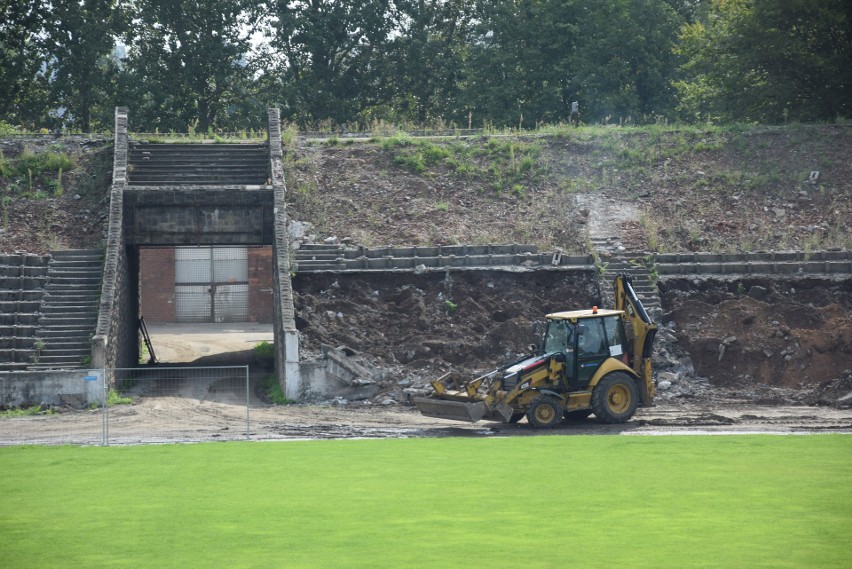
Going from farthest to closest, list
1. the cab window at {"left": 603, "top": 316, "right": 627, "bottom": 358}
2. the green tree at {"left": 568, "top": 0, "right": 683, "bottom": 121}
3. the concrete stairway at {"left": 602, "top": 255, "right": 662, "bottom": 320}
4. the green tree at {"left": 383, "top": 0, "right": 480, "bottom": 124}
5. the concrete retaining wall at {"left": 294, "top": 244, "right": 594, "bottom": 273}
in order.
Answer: the green tree at {"left": 383, "top": 0, "right": 480, "bottom": 124} < the green tree at {"left": 568, "top": 0, "right": 683, "bottom": 121} < the concrete retaining wall at {"left": 294, "top": 244, "right": 594, "bottom": 273} < the concrete stairway at {"left": 602, "top": 255, "right": 662, "bottom": 320} < the cab window at {"left": 603, "top": 316, "right": 627, "bottom": 358}

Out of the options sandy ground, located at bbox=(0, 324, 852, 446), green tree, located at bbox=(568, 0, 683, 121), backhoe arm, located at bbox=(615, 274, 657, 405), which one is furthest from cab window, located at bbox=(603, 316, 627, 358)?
green tree, located at bbox=(568, 0, 683, 121)

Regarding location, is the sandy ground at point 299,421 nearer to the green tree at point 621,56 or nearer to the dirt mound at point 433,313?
the dirt mound at point 433,313

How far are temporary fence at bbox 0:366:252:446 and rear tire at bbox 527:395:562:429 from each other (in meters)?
6.04

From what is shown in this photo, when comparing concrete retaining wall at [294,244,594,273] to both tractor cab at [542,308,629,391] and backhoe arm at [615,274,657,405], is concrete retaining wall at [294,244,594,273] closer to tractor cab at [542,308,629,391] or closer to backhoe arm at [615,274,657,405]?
backhoe arm at [615,274,657,405]

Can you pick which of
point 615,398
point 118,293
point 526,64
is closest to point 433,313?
point 615,398

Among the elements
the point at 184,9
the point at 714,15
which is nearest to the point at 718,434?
the point at 714,15

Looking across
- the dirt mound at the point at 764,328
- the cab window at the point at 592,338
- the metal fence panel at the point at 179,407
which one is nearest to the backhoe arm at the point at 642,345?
the cab window at the point at 592,338

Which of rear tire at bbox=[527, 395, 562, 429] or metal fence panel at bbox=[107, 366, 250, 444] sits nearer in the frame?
rear tire at bbox=[527, 395, 562, 429]

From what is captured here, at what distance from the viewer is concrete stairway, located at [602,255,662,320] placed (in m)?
30.9

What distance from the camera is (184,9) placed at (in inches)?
2201

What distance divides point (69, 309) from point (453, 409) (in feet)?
44.4

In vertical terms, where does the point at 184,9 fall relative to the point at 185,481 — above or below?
→ above

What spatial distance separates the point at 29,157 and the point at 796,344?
2639 centimetres

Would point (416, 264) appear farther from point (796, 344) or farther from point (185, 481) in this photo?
point (185, 481)
